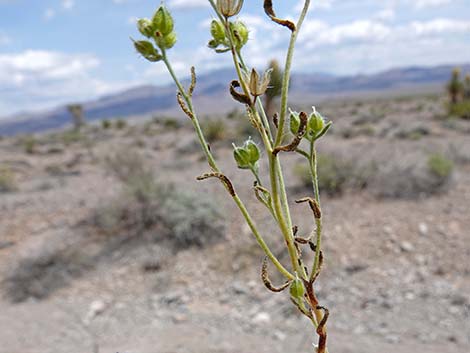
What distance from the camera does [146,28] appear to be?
2.97 feet

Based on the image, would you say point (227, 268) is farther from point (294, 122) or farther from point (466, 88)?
point (466, 88)

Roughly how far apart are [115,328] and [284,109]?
13.4 feet

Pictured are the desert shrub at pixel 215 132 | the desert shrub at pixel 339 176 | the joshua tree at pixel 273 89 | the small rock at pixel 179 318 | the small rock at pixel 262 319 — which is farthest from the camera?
the desert shrub at pixel 215 132

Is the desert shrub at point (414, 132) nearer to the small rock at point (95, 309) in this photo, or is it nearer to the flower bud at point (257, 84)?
the small rock at point (95, 309)

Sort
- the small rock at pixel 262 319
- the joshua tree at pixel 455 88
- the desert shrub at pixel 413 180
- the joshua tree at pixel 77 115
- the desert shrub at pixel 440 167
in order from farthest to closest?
the joshua tree at pixel 77 115 < the joshua tree at pixel 455 88 < the desert shrub at pixel 440 167 < the desert shrub at pixel 413 180 < the small rock at pixel 262 319

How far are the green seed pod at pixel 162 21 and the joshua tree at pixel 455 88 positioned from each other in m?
18.8

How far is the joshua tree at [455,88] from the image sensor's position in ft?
58.2

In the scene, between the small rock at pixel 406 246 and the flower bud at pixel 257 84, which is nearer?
the flower bud at pixel 257 84

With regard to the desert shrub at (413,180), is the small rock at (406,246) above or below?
below

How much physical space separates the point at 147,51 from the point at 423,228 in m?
5.18

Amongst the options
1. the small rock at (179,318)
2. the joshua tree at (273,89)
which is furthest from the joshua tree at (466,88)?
the small rock at (179,318)

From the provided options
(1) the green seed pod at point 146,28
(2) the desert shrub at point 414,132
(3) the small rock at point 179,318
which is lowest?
(3) the small rock at point 179,318

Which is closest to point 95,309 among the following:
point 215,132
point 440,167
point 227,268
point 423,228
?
point 227,268

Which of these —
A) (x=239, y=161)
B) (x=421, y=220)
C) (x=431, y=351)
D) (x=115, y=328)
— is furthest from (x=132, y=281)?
(x=239, y=161)
